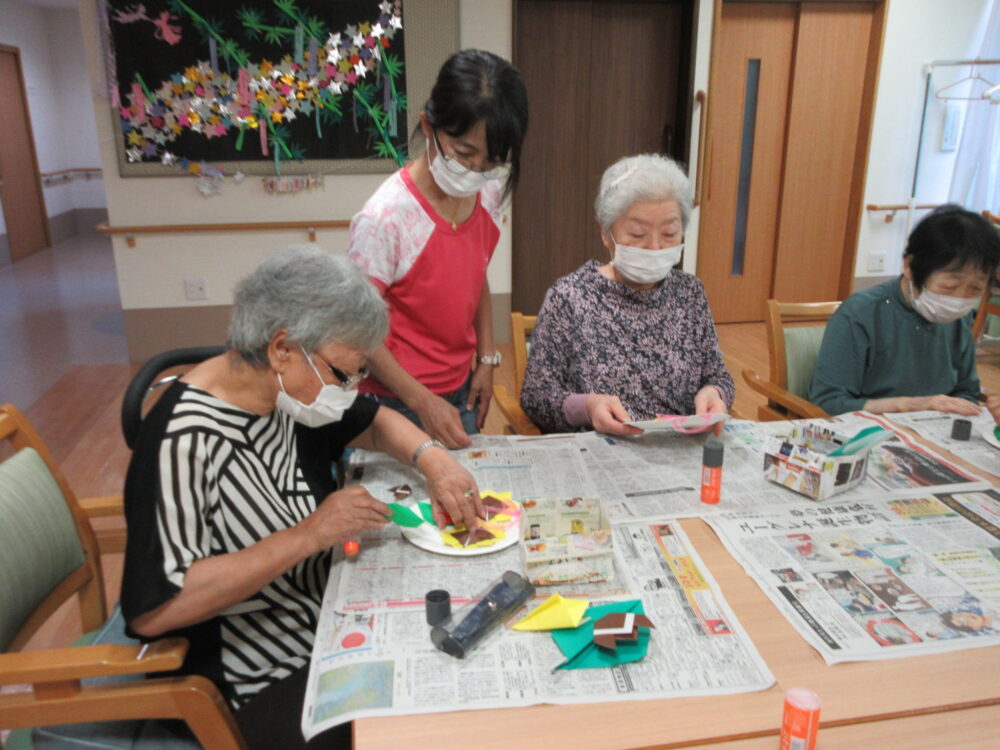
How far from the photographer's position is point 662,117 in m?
4.85

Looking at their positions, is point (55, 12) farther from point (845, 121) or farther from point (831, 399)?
point (831, 399)

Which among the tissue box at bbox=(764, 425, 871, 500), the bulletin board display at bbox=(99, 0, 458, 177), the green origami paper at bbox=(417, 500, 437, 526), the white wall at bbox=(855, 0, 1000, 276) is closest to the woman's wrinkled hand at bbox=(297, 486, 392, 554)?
the green origami paper at bbox=(417, 500, 437, 526)

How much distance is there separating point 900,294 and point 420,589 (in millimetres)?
1670

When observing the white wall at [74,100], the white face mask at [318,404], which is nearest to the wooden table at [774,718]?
the white face mask at [318,404]

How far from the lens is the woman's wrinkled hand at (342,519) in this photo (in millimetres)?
1140

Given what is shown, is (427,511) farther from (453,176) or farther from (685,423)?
(453,176)

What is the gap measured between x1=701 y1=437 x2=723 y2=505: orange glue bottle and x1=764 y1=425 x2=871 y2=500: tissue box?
137 millimetres

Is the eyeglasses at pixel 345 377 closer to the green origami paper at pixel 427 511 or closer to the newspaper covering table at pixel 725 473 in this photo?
the green origami paper at pixel 427 511

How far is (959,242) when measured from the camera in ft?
6.08

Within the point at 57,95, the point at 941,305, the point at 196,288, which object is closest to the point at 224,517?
the point at 941,305

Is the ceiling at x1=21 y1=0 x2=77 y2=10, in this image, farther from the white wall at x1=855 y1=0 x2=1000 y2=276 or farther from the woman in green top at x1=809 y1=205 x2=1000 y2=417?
the woman in green top at x1=809 y1=205 x2=1000 y2=417

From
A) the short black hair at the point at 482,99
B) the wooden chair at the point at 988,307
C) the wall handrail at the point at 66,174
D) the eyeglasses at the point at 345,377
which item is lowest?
the wooden chair at the point at 988,307

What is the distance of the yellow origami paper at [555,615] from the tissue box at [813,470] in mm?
575

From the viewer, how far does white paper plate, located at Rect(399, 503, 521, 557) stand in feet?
3.92
